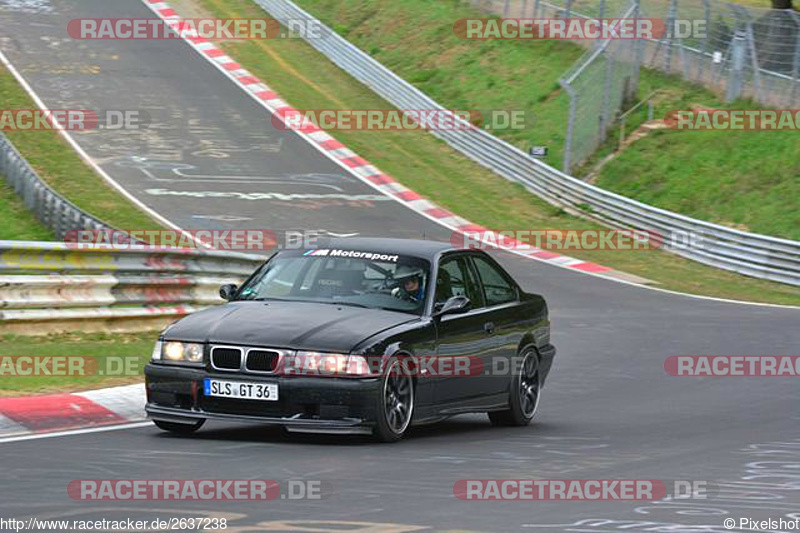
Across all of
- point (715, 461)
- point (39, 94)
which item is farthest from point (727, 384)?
point (39, 94)

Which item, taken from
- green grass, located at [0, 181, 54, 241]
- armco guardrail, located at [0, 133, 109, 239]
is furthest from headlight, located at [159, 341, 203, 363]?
green grass, located at [0, 181, 54, 241]

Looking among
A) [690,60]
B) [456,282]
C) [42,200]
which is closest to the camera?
[456,282]

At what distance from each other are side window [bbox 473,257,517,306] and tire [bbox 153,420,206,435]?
2.60m

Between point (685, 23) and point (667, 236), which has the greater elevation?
point (685, 23)

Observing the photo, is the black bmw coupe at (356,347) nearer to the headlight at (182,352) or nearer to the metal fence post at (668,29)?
the headlight at (182,352)

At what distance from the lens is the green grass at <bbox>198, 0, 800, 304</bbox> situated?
2931 cm

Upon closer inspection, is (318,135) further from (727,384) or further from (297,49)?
(727,384)

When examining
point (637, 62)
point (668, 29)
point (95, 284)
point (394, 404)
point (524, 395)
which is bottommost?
point (524, 395)

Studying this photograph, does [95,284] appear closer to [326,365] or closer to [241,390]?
[241,390]

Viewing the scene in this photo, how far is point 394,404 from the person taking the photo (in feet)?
32.7

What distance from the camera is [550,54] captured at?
42688 mm

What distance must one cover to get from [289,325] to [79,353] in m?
4.57

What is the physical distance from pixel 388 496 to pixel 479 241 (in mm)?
22870

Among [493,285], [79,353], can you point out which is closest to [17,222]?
[79,353]
